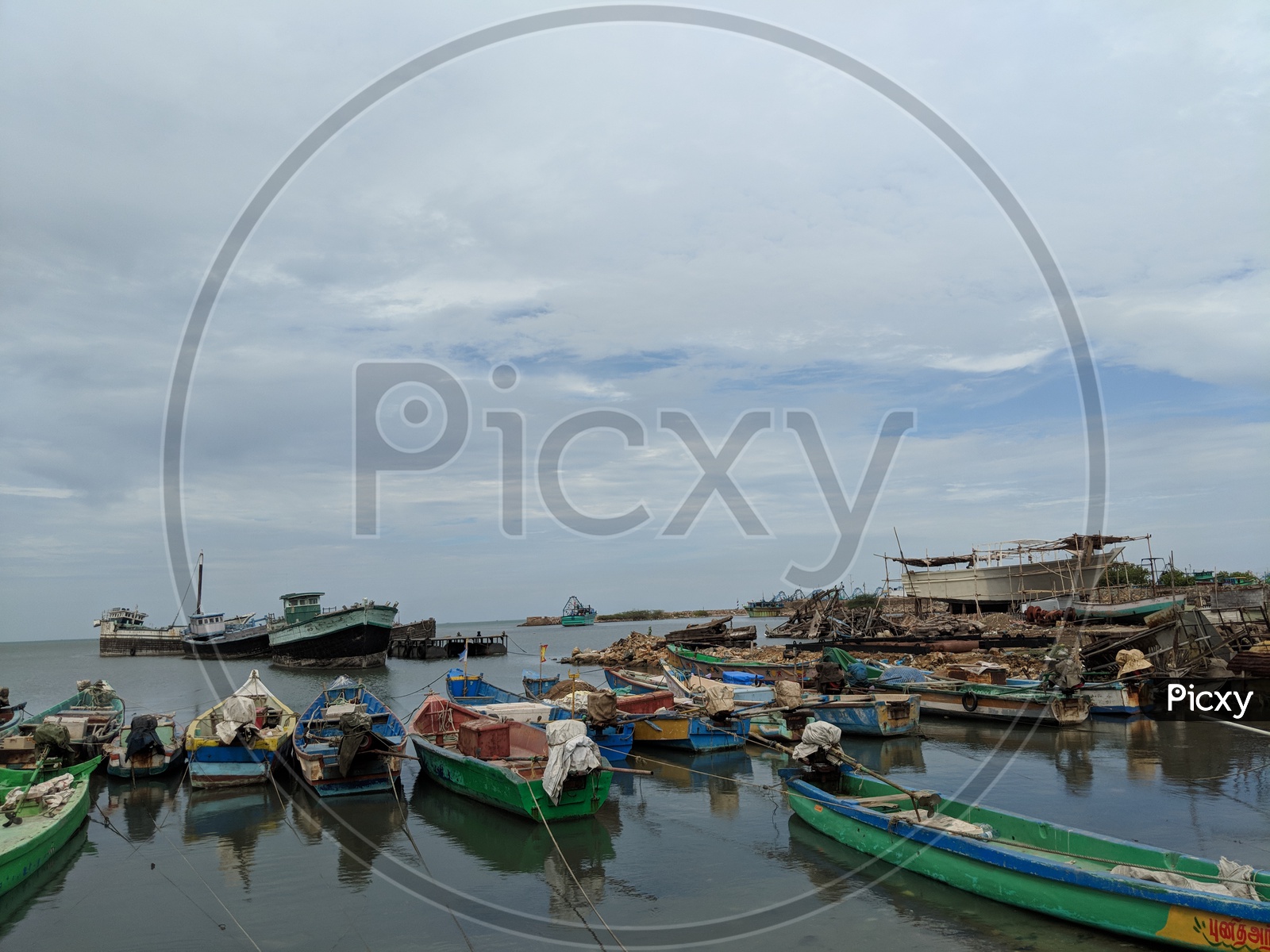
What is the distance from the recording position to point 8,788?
14.9 metres

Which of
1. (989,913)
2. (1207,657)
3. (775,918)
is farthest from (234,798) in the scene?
(1207,657)

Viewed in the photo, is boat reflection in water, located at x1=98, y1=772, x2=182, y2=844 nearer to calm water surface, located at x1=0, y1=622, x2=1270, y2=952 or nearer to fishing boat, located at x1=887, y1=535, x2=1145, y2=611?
calm water surface, located at x1=0, y1=622, x2=1270, y2=952

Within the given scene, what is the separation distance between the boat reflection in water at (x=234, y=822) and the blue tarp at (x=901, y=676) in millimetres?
20345

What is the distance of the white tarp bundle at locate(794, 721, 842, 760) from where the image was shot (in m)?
13.8

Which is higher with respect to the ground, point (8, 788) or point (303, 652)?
point (8, 788)

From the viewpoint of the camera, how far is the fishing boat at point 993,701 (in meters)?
23.1

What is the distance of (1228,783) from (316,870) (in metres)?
18.0

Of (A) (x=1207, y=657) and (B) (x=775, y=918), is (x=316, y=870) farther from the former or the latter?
(A) (x=1207, y=657)

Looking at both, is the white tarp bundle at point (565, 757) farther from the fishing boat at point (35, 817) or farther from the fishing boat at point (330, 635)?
the fishing boat at point (330, 635)

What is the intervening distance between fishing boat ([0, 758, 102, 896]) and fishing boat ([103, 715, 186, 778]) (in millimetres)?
2319

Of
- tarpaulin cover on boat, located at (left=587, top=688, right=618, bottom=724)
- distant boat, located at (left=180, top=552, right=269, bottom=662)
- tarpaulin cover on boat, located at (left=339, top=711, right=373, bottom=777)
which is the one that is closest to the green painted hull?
tarpaulin cover on boat, located at (left=339, top=711, right=373, bottom=777)

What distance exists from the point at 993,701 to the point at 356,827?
62.5ft

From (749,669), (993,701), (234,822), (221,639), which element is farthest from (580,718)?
(221,639)

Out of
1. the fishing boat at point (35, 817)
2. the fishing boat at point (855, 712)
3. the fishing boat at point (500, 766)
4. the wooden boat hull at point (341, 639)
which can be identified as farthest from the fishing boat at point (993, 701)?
the wooden boat hull at point (341, 639)
